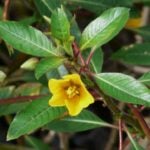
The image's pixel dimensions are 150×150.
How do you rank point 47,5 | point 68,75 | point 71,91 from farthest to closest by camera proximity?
1. point 47,5
2. point 71,91
3. point 68,75

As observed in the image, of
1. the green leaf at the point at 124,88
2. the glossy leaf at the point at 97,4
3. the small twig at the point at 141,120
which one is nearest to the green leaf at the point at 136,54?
the glossy leaf at the point at 97,4

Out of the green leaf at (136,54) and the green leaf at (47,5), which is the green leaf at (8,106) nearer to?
the green leaf at (47,5)

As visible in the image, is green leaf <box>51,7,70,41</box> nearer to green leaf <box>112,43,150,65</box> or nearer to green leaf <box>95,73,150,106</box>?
green leaf <box>95,73,150,106</box>

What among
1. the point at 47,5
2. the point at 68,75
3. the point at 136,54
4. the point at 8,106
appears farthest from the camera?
the point at 136,54

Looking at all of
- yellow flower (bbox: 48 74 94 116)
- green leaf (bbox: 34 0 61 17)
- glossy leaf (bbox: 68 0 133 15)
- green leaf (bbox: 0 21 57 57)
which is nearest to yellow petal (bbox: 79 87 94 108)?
yellow flower (bbox: 48 74 94 116)

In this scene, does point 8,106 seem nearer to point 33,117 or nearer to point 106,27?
point 33,117

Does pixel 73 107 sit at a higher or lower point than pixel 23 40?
lower

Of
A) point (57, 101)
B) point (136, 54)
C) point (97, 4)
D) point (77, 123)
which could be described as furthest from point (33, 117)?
point (136, 54)
